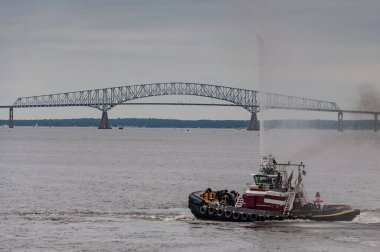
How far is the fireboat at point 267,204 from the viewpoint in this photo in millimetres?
66688

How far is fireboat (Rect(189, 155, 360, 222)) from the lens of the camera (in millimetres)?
66688

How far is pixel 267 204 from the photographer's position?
6681cm

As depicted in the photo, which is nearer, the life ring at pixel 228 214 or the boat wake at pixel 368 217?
the life ring at pixel 228 214

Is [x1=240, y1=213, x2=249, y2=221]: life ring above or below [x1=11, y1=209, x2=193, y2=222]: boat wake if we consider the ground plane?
above

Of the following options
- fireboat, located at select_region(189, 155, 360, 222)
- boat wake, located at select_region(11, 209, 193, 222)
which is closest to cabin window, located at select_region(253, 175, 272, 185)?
fireboat, located at select_region(189, 155, 360, 222)

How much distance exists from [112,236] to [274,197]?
13.0 m

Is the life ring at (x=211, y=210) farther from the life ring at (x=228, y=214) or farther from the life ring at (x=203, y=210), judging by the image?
the life ring at (x=228, y=214)

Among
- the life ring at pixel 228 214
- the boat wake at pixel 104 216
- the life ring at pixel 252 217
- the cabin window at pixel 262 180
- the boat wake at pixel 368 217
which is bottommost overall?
the boat wake at pixel 368 217

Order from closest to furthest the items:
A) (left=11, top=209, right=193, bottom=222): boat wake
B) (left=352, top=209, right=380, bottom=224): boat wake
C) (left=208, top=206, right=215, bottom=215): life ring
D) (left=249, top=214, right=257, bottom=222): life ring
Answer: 1. (left=249, top=214, right=257, bottom=222): life ring
2. (left=208, top=206, right=215, bottom=215): life ring
3. (left=11, top=209, right=193, bottom=222): boat wake
4. (left=352, top=209, right=380, bottom=224): boat wake

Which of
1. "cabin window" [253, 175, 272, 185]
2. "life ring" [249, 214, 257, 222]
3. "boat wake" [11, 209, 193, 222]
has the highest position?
"cabin window" [253, 175, 272, 185]

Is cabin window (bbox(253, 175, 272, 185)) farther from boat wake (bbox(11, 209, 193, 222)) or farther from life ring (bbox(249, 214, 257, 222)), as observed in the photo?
boat wake (bbox(11, 209, 193, 222))

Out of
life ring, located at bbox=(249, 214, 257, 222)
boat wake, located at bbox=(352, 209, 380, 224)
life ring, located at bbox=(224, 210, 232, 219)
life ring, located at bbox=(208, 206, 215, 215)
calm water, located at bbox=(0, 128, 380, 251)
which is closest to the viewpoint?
calm water, located at bbox=(0, 128, 380, 251)

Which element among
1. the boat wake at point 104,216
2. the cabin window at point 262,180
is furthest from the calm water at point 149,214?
the cabin window at point 262,180

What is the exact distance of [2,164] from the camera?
150m
